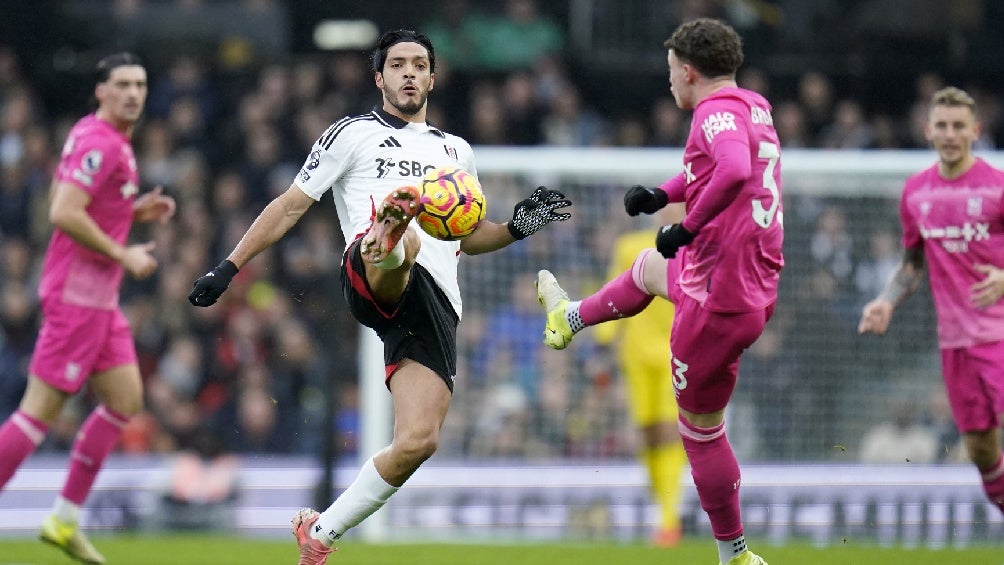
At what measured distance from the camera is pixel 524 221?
6.37 m

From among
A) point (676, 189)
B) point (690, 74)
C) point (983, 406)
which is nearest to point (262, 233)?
point (676, 189)

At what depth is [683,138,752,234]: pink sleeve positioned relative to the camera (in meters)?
5.93

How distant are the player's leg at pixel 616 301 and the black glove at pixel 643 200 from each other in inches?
12.6

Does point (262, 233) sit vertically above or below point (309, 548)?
above

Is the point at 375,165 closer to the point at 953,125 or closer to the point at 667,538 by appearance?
the point at 953,125

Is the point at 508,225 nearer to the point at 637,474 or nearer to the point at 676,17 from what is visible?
the point at 637,474

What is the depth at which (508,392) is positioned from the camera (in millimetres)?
11117

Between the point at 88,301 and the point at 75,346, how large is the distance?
0.83ft

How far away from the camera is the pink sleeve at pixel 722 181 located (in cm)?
593

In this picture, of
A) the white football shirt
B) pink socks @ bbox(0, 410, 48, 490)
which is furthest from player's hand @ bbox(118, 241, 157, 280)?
the white football shirt

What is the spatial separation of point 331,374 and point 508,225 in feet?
14.4

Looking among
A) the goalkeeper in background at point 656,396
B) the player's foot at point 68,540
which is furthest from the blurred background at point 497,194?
the player's foot at point 68,540

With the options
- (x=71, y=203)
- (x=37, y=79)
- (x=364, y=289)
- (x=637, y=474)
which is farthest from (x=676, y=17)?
(x=364, y=289)

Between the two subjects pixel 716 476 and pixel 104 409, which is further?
pixel 104 409
